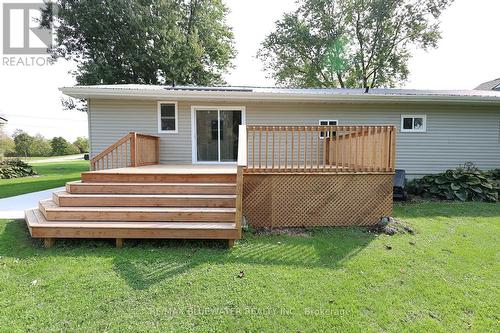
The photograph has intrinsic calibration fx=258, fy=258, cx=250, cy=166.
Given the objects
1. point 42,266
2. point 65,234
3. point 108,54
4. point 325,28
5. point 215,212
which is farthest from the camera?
point 325,28

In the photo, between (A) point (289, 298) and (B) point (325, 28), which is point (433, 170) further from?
(B) point (325, 28)

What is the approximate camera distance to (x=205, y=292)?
8.76ft

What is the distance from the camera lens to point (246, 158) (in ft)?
14.6

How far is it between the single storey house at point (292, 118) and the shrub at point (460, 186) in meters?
0.87

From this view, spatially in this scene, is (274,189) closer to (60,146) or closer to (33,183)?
(33,183)

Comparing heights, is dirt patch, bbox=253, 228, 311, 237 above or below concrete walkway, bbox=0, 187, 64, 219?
below

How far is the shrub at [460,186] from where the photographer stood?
6910 millimetres

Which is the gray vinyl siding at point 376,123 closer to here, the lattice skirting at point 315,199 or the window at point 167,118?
the window at point 167,118

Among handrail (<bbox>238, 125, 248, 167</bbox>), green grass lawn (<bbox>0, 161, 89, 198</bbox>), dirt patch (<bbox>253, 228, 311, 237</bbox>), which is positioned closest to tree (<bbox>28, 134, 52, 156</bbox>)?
green grass lawn (<bbox>0, 161, 89, 198</bbox>)

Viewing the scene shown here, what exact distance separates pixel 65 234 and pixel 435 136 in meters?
10.00

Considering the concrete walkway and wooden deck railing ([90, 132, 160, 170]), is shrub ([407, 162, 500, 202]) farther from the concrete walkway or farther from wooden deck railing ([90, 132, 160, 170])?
the concrete walkway

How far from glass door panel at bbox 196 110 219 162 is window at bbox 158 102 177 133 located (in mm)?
686

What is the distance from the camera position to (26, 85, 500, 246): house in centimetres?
400

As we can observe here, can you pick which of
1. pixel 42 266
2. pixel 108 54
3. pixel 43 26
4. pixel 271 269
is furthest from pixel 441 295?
pixel 43 26
